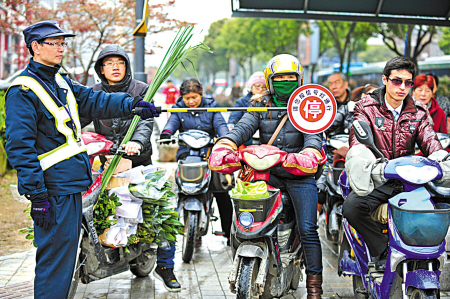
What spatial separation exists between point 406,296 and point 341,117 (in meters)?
3.60

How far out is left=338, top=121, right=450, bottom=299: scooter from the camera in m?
3.43

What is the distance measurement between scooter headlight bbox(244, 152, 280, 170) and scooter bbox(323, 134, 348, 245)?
231cm

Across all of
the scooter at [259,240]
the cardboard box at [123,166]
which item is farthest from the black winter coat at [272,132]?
the cardboard box at [123,166]

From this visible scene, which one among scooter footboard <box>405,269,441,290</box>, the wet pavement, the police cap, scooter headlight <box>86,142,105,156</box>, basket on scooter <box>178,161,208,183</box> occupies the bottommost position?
the wet pavement

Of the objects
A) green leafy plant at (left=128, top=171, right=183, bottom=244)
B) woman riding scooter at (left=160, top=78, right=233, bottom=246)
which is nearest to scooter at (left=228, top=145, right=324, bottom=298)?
green leafy plant at (left=128, top=171, right=183, bottom=244)

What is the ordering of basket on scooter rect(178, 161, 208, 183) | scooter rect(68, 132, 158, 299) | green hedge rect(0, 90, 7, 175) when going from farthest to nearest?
green hedge rect(0, 90, 7, 175) < basket on scooter rect(178, 161, 208, 183) < scooter rect(68, 132, 158, 299)

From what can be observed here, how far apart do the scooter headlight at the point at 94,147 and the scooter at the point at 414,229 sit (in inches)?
79.8

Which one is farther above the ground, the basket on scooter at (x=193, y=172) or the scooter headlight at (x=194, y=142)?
the scooter headlight at (x=194, y=142)

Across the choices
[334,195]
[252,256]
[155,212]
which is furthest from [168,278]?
[334,195]

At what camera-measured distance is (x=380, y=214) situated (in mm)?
3977

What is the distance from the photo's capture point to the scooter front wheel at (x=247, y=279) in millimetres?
3742

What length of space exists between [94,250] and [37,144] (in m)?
1.12

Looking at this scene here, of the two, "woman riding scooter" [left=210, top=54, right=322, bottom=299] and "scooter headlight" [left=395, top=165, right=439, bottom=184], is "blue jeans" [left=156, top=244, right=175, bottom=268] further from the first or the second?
"scooter headlight" [left=395, top=165, right=439, bottom=184]

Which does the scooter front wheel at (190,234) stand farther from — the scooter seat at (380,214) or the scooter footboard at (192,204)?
the scooter seat at (380,214)
